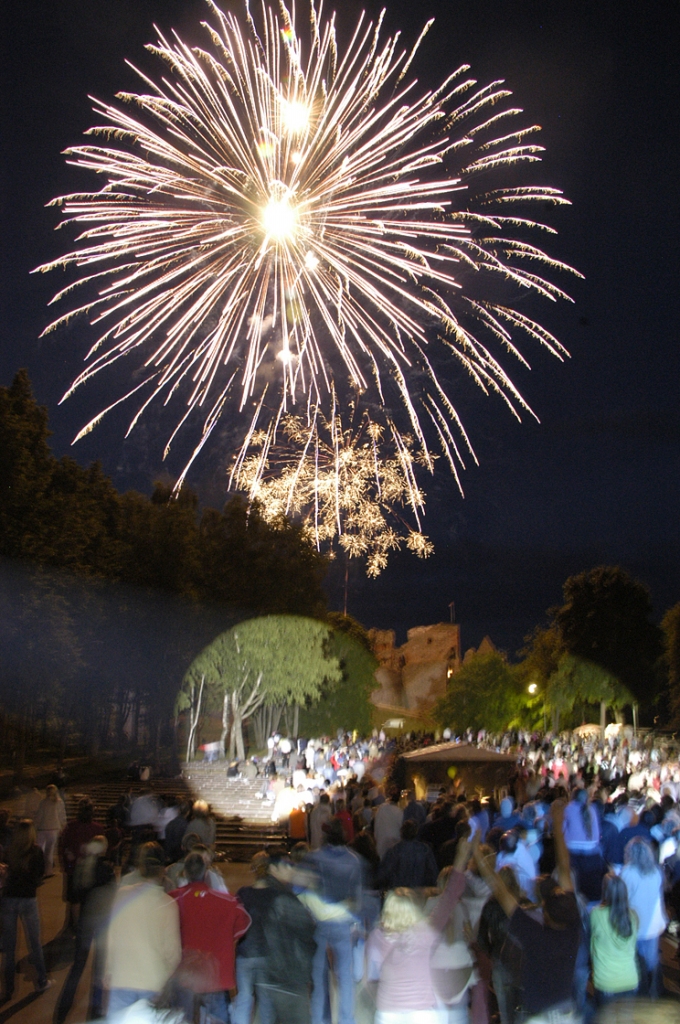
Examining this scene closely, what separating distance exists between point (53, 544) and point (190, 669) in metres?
11.0

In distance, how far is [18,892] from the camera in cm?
761

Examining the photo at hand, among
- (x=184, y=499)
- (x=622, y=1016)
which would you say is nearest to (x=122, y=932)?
(x=622, y=1016)

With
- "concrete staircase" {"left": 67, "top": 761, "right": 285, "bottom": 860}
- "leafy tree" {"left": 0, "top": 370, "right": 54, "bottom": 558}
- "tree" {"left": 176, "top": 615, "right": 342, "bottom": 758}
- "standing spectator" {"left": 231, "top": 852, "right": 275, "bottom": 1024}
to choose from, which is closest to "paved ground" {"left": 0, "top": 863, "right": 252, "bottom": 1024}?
"standing spectator" {"left": 231, "top": 852, "right": 275, "bottom": 1024}

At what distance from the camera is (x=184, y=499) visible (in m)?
48.6

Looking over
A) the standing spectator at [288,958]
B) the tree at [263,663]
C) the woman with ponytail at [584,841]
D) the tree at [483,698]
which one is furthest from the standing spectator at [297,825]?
the tree at [483,698]

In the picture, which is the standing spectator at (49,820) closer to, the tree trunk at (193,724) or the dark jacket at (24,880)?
the dark jacket at (24,880)

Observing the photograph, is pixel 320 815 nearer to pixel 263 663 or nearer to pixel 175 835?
pixel 175 835

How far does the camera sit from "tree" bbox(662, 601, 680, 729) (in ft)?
184

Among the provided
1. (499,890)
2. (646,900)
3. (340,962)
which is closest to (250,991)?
(340,962)

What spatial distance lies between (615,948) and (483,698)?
230ft

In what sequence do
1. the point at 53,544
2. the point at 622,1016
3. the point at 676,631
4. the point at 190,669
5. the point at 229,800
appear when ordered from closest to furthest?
the point at 622,1016
the point at 229,800
the point at 53,544
the point at 190,669
the point at 676,631

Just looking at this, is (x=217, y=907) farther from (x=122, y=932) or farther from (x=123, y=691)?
(x=123, y=691)

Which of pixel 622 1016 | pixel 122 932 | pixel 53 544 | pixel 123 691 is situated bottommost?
pixel 622 1016

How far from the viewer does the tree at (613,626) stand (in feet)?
195
